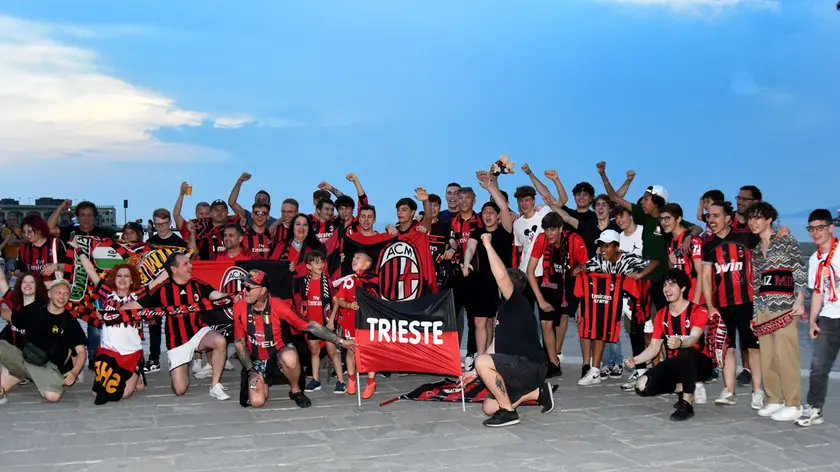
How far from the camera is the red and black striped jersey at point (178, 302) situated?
8141mm

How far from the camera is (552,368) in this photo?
8859 millimetres

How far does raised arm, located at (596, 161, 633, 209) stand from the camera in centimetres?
920

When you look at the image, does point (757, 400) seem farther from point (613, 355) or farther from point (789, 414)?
point (613, 355)

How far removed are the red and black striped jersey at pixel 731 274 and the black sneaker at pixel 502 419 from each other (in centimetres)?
248

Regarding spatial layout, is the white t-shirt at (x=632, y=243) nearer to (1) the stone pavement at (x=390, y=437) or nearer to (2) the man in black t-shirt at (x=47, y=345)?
(1) the stone pavement at (x=390, y=437)

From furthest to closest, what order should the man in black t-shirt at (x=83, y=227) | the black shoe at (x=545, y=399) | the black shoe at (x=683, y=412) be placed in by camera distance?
the man in black t-shirt at (x=83, y=227) < the black shoe at (x=545, y=399) < the black shoe at (x=683, y=412)

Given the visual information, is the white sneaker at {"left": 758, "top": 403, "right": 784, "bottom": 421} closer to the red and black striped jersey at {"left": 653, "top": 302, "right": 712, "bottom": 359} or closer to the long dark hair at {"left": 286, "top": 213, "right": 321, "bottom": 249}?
the red and black striped jersey at {"left": 653, "top": 302, "right": 712, "bottom": 359}

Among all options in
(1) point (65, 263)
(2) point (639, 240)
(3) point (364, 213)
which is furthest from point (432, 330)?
(1) point (65, 263)

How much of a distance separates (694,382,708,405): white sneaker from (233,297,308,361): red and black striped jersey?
157 inches

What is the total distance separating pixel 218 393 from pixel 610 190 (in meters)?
5.21

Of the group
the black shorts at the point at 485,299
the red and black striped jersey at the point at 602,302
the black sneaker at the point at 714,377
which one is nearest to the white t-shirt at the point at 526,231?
the black shorts at the point at 485,299

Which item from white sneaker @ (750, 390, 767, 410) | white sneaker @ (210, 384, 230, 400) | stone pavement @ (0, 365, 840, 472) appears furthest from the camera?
white sneaker @ (210, 384, 230, 400)

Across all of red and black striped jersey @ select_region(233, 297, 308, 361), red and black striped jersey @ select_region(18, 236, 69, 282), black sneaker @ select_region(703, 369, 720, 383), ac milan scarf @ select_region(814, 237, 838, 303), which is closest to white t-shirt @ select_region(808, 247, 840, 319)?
ac milan scarf @ select_region(814, 237, 838, 303)

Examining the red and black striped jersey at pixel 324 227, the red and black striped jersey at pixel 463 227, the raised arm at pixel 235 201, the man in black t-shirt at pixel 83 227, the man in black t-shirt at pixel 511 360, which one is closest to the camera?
the man in black t-shirt at pixel 511 360
